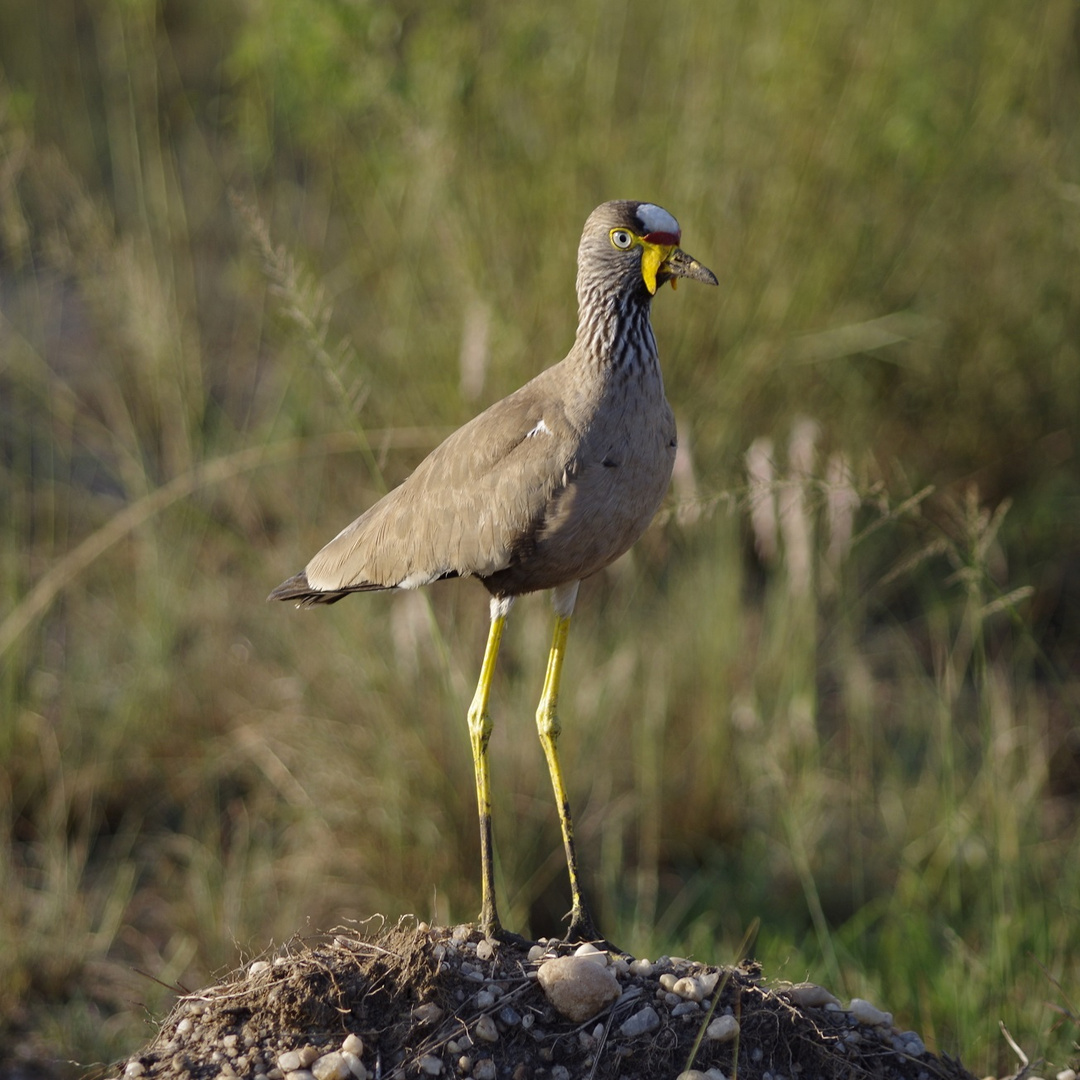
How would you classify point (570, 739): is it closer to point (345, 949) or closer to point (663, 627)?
point (663, 627)

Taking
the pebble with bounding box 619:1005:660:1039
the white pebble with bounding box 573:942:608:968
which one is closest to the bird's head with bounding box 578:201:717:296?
the white pebble with bounding box 573:942:608:968

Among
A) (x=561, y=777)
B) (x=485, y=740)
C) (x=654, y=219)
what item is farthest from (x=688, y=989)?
(x=654, y=219)

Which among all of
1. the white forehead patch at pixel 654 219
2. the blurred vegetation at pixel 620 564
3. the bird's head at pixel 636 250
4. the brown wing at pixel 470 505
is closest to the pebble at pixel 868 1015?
the blurred vegetation at pixel 620 564

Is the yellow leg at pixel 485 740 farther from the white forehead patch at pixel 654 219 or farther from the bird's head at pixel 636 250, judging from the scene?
the white forehead patch at pixel 654 219

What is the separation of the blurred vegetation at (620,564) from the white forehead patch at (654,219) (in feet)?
2.85

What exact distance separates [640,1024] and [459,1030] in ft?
1.42

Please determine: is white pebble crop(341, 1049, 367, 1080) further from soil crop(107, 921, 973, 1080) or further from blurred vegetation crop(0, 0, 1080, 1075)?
blurred vegetation crop(0, 0, 1080, 1075)

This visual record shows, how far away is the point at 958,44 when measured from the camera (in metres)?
7.96

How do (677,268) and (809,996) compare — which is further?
(677,268)

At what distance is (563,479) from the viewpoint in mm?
3514

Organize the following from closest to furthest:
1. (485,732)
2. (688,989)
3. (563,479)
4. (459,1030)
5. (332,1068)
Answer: (332,1068)
(459,1030)
(688,989)
(563,479)
(485,732)

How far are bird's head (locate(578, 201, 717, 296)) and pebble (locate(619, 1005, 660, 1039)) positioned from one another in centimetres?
193

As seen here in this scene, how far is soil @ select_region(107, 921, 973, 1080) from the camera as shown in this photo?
2941 mm

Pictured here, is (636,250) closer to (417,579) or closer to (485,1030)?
(417,579)
